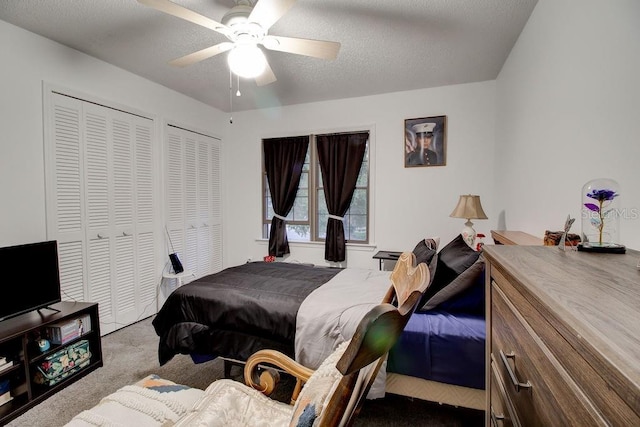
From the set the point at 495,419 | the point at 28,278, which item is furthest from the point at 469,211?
the point at 28,278

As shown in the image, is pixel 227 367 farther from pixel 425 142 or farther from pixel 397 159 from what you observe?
pixel 425 142

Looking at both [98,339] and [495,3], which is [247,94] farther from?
[98,339]

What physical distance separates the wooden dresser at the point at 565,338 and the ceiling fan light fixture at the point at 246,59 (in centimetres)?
174

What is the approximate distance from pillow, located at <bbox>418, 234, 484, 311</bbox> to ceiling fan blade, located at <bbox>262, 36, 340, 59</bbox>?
159 cm

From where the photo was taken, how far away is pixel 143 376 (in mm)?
2262

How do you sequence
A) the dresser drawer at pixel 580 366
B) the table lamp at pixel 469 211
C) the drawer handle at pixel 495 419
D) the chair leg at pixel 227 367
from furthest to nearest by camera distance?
the table lamp at pixel 469 211 → the chair leg at pixel 227 367 → the drawer handle at pixel 495 419 → the dresser drawer at pixel 580 366

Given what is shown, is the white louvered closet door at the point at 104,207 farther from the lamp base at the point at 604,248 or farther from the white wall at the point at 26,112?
the lamp base at the point at 604,248

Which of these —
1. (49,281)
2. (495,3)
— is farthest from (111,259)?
(495,3)

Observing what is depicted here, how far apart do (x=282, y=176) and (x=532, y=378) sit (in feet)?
12.7

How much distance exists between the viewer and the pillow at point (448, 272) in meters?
1.78

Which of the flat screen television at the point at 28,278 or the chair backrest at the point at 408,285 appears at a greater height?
the chair backrest at the point at 408,285

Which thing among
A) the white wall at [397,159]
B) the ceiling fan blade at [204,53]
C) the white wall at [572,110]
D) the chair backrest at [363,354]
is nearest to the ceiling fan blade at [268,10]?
the ceiling fan blade at [204,53]

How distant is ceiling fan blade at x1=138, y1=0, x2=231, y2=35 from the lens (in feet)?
5.11

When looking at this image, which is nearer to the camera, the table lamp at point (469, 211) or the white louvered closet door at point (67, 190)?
the white louvered closet door at point (67, 190)
